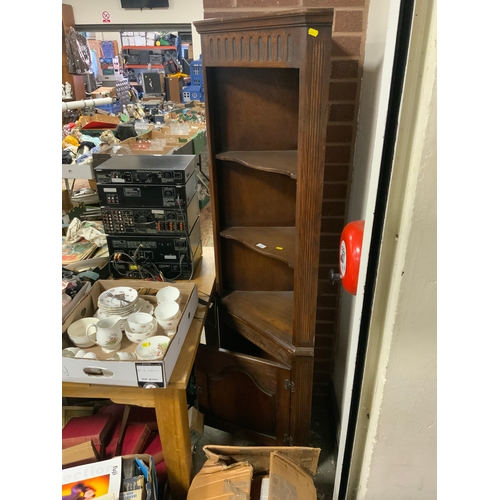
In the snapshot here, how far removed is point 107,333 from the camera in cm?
120

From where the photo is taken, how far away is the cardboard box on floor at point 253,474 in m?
1.23

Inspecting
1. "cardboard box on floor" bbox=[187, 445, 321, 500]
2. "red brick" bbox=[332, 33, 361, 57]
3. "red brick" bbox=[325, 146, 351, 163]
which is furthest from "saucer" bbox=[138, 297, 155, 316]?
"red brick" bbox=[332, 33, 361, 57]

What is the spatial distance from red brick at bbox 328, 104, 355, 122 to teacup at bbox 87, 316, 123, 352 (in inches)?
44.4

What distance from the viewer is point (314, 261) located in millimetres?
1307

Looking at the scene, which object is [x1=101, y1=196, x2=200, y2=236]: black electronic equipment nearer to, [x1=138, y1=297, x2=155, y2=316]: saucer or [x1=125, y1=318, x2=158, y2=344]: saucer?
[x1=138, y1=297, x2=155, y2=316]: saucer

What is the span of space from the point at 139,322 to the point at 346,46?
4.12ft

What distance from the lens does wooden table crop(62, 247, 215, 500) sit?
1.19 meters

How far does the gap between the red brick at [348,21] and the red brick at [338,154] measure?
0.42 m

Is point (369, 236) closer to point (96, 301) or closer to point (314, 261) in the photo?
point (314, 261)

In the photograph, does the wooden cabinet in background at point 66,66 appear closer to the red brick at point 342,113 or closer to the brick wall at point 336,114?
the brick wall at point 336,114

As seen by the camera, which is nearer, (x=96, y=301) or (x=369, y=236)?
(x=369, y=236)

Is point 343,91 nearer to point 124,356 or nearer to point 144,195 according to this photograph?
point 144,195

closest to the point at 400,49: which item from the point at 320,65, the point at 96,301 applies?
the point at 320,65
